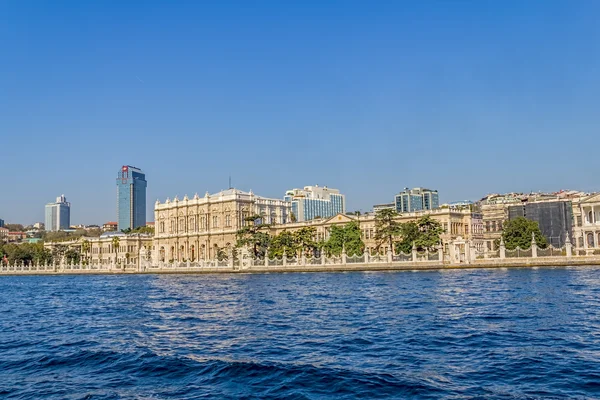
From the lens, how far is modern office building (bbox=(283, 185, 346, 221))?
154750 mm

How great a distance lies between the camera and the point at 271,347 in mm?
14734

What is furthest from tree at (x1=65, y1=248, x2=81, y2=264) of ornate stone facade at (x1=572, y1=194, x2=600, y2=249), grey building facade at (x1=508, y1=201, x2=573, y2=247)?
ornate stone facade at (x1=572, y1=194, x2=600, y2=249)

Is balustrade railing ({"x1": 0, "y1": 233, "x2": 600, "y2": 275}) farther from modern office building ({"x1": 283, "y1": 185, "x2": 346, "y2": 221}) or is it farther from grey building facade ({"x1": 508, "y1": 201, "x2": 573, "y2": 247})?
modern office building ({"x1": 283, "y1": 185, "x2": 346, "y2": 221})

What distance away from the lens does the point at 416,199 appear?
547 feet

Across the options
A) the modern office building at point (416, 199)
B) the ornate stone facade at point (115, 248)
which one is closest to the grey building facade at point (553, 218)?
the ornate stone facade at point (115, 248)

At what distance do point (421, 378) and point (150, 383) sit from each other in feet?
16.0

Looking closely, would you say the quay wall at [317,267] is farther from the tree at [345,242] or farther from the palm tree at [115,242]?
A: the palm tree at [115,242]

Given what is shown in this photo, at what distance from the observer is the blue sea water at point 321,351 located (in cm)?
1074

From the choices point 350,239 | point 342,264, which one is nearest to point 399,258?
point 342,264

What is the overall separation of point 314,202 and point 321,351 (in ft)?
495

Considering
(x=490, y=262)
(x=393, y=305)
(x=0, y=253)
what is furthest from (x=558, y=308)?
(x=0, y=253)

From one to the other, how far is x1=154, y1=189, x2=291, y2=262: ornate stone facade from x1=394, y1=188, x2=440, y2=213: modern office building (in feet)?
212

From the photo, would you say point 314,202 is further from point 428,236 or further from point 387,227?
point 428,236

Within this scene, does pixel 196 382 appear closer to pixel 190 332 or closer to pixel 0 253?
pixel 190 332
